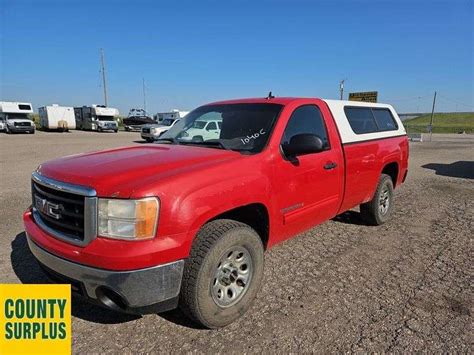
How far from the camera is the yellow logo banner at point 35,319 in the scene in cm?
242

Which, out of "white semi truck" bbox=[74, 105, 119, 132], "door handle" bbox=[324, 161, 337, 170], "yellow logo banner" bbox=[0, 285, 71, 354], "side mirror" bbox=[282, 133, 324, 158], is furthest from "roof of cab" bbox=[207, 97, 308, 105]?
"white semi truck" bbox=[74, 105, 119, 132]

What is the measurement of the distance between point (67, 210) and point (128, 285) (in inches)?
28.9

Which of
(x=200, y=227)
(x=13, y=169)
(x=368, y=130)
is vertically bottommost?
(x=13, y=169)

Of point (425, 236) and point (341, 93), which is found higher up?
point (341, 93)

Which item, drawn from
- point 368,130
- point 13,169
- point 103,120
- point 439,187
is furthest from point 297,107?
point 103,120

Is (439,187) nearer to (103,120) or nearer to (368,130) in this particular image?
(368,130)

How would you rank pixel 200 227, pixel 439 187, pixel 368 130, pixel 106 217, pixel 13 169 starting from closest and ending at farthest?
1. pixel 106 217
2. pixel 200 227
3. pixel 368 130
4. pixel 439 187
5. pixel 13 169

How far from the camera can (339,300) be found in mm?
3318

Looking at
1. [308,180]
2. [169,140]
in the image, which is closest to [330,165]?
[308,180]

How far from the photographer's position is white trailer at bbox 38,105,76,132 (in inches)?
1452

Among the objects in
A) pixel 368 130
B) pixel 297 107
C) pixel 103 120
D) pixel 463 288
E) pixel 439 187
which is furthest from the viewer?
pixel 103 120

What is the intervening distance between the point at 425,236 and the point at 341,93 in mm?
32432

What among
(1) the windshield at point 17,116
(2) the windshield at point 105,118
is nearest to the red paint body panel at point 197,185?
(1) the windshield at point 17,116

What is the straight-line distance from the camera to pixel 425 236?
201 inches
